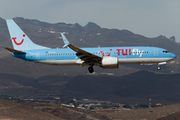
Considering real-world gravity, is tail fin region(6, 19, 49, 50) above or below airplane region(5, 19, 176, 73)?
above

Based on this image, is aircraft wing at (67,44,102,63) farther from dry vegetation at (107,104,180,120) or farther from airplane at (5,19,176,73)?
dry vegetation at (107,104,180,120)

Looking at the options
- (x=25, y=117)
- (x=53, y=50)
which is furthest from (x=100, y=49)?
(x=25, y=117)

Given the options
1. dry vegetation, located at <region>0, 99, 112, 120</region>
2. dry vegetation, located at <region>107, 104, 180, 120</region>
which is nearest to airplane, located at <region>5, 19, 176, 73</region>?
dry vegetation, located at <region>0, 99, 112, 120</region>

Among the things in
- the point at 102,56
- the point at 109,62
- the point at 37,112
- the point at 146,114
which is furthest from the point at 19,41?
A: the point at 146,114

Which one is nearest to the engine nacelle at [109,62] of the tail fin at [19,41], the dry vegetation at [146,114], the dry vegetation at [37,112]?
the tail fin at [19,41]

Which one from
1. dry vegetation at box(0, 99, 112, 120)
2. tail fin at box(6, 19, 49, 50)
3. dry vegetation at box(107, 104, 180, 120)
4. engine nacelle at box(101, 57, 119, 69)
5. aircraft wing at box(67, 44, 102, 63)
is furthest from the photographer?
dry vegetation at box(107, 104, 180, 120)

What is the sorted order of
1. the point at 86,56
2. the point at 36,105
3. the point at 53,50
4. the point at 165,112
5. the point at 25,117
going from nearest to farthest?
the point at 86,56 → the point at 53,50 → the point at 25,117 → the point at 36,105 → the point at 165,112

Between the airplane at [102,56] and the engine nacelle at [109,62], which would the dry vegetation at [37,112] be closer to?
the airplane at [102,56]

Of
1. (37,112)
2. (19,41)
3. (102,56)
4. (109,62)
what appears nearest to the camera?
(109,62)

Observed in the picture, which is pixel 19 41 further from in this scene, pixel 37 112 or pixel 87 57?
pixel 37 112

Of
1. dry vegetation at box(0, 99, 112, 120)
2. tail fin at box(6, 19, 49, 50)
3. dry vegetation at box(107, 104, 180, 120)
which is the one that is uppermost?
tail fin at box(6, 19, 49, 50)

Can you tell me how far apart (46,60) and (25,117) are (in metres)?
21.2

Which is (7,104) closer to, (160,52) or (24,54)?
(24,54)

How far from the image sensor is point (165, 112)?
444ft
